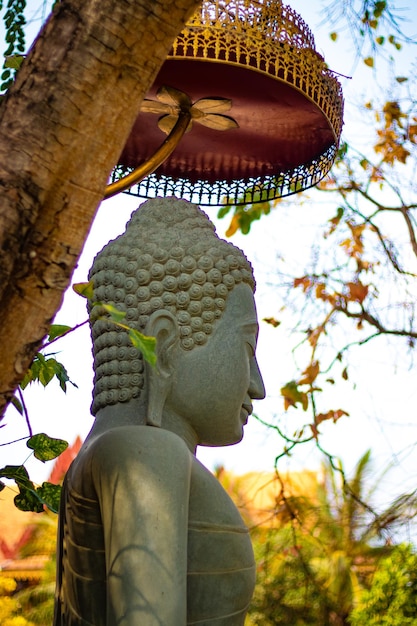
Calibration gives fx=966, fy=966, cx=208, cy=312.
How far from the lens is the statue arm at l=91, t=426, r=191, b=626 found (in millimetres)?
2393

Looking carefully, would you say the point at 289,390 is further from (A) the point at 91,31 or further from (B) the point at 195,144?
(A) the point at 91,31

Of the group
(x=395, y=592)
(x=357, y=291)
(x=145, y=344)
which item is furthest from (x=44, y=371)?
(x=395, y=592)

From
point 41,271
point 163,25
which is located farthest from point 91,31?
point 41,271

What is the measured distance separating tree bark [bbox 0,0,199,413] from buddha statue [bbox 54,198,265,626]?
1041 mm

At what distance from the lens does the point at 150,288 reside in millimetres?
2852

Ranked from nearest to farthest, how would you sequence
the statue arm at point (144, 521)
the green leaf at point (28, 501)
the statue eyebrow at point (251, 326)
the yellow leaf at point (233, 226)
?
the statue arm at point (144, 521)
the green leaf at point (28, 501)
the statue eyebrow at point (251, 326)
the yellow leaf at point (233, 226)

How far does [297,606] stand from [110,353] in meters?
8.09

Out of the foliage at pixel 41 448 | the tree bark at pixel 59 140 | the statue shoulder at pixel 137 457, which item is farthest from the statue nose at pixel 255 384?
the tree bark at pixel 59 140

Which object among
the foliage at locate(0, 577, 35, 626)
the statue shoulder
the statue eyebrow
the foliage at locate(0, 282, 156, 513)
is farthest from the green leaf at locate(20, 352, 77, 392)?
the foliage at locate(0, 577, 35, 626)

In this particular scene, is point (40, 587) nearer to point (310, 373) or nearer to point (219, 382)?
point (310, 373)

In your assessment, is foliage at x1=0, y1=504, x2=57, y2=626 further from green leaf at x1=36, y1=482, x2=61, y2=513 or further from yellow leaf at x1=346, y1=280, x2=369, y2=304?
green leaf at x1=36, y1=482, x2=61, y2=513

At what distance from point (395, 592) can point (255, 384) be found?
5228mm

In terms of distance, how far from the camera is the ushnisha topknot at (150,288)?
2822 millimetres

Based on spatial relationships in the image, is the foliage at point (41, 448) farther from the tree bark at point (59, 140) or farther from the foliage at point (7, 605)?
the foliage at point (7, 605)
